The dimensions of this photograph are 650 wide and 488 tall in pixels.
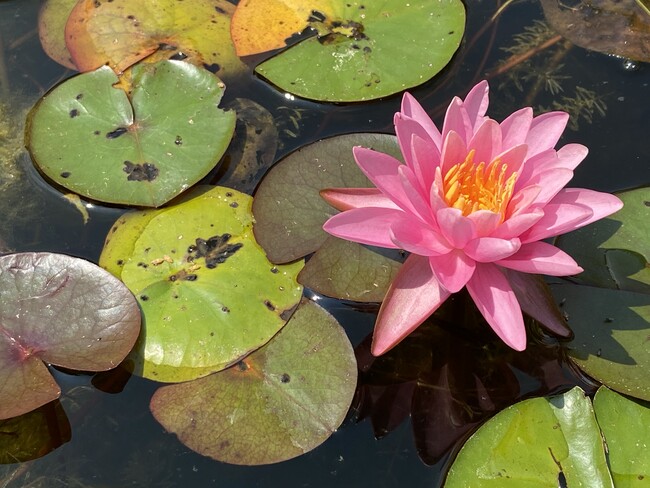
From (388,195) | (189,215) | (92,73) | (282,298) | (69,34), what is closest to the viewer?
(388,195)

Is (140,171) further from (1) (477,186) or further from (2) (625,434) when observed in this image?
(2) (625,434)

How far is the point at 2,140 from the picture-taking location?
137 inches

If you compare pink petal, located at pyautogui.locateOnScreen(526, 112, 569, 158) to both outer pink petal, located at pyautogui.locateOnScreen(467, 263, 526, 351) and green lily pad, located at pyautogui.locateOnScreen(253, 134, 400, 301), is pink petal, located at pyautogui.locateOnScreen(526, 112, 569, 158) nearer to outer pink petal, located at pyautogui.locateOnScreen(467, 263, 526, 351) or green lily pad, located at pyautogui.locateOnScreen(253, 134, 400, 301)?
outer pink petal, located at pyautogui.locateOnScreen(467, 263, 526, 351)

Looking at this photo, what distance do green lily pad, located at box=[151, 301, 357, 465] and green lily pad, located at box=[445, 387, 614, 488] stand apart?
1.74ft

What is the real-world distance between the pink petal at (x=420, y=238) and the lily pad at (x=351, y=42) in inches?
49.5

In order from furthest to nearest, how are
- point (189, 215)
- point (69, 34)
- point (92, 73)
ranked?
1. point (69, 34)
2. point (92, 73)
3. point (189, 215)

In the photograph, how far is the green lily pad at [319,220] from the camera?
9.22 feet

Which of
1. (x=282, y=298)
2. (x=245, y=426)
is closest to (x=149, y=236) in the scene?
(x=282, y=298)

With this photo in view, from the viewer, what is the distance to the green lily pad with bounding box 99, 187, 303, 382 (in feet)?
8.95

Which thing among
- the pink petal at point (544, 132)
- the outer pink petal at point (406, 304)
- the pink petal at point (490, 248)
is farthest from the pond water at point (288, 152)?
the pink petal at point (544, 132)

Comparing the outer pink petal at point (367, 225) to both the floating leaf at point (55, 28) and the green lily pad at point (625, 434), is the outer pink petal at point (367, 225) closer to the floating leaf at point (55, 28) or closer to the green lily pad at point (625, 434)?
the green lily pad at point (625, 434)

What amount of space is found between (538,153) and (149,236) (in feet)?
5.67

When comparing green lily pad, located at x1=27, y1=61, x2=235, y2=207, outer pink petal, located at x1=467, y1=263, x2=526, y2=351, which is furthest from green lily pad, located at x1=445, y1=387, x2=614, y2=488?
green lily pad, located at x1=27, y1=61, x2=235, y2=207

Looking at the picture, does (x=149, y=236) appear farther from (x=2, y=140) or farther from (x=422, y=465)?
(x=422, y=465)
